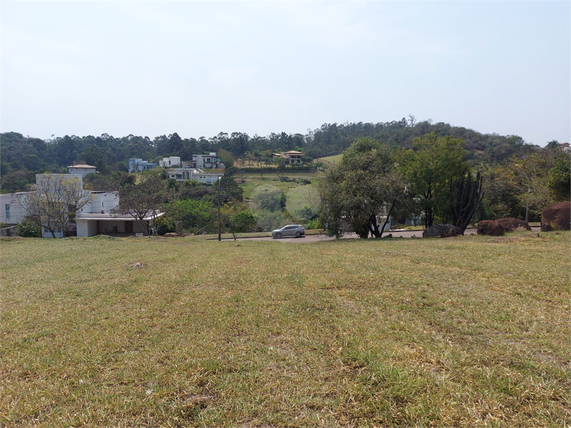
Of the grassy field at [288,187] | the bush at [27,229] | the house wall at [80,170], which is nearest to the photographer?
the bush at [27,229]

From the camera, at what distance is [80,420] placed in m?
2.82

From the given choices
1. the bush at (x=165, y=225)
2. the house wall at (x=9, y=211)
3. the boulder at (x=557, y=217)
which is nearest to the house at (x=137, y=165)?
the house wall at (x=9, y=211)

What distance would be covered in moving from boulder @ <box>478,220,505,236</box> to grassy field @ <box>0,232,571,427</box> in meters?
12.0

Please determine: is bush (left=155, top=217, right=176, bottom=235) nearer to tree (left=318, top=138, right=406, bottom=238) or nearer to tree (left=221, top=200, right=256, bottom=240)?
tree (left=221, top=200, right=256, bottom=240)

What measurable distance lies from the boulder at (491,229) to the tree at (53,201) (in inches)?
1193

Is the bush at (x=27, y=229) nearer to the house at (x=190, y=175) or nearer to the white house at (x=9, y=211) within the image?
the white house at (x=9, y=211)

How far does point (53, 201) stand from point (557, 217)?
3502 centimetres

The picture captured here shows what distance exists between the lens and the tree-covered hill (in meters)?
63.5

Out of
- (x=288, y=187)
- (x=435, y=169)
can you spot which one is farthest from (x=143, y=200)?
(x=288, y=187)

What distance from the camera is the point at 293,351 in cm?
396

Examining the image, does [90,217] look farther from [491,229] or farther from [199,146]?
[199,146]

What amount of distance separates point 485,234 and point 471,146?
5896 cm

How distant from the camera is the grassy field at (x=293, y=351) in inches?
112

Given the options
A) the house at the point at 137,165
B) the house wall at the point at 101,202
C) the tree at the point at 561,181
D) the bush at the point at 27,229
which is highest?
the house at the point at 137,165
